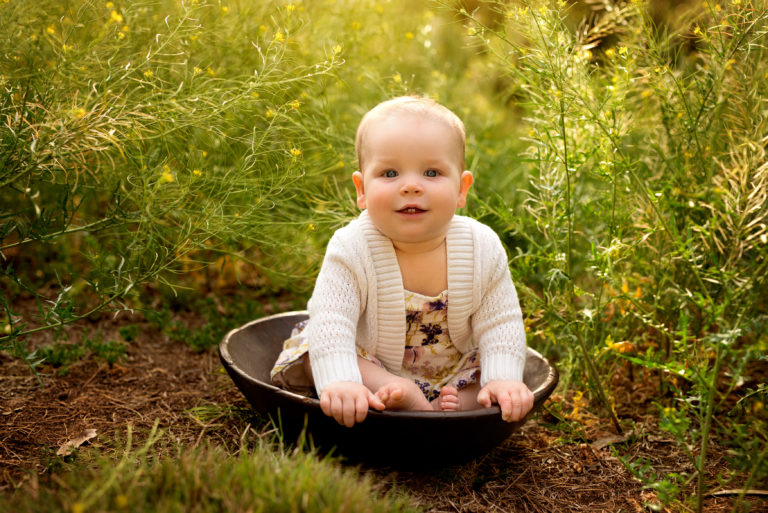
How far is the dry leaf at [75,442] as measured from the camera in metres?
1.87

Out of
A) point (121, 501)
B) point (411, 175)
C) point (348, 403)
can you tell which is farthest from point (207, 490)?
point (411, 175)

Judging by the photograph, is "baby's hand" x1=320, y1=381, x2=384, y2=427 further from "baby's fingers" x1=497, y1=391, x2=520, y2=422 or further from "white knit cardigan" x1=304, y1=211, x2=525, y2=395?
"baby's fingers" x1=497, y1=391, x2=520, y2=422

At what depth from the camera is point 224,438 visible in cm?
211

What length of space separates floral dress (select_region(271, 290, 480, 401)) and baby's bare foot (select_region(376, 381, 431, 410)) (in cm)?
24

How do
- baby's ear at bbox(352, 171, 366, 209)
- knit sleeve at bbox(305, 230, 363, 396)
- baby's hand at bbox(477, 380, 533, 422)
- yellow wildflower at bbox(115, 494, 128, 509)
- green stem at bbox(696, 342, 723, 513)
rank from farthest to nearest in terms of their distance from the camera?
baby's ear at bbox(352, 171, 366, 209) < knit sleeve at bbox(305, 230, 363, 396) < baby's hand at bbox(477, 380, 533, 422) < green stem at bbox(696, 342, 723, 513) < yellow wildflower at bbox(115, 494, 128, 509)

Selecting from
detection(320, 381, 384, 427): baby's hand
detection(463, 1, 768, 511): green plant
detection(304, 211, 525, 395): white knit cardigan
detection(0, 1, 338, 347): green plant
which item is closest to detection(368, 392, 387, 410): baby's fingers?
detection(320, 381, 384, 427): baby's hand

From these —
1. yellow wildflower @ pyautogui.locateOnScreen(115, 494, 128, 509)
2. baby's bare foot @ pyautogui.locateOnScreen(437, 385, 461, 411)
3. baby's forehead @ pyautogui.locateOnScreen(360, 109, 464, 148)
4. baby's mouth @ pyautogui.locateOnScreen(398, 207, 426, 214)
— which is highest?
baby's forehead @ pyautogui.locateOnScreen(360, 109, 464, 148)

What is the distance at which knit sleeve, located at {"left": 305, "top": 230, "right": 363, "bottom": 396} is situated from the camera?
188 cm

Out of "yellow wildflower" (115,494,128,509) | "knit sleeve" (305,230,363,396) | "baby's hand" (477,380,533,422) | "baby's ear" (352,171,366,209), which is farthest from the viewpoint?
"baby's ear" (352,171,366,209)

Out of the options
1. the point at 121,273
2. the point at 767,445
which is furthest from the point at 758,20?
the point at 121,273

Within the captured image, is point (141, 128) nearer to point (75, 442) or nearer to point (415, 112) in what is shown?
point (415, 112)

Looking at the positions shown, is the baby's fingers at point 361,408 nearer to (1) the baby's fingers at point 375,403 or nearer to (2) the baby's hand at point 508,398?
(1) the baby's fingers at point 375,403

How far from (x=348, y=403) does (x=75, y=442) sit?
930mm

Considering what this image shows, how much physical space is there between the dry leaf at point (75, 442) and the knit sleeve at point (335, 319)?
0.75 meters
